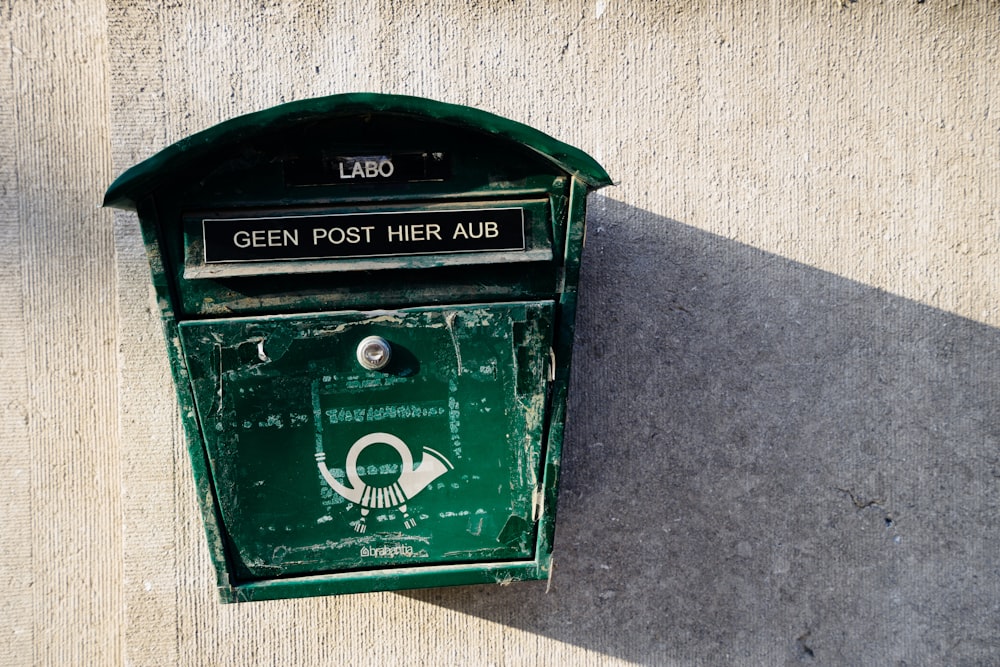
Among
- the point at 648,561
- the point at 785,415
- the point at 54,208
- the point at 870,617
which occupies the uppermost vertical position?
the point at 54,208

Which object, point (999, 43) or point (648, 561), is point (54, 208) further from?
point (999, 43)

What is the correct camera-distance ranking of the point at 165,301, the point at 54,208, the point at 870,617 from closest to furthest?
the point at 165,301 < the point at 54,208 < the point at 870,617

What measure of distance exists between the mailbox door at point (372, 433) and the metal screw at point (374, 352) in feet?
0.06

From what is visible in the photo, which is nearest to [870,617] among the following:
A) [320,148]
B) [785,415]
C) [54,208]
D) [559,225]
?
[785,415]

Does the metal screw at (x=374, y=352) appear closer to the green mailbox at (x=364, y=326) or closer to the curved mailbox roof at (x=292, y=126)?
the green mailbox at (x=364, y=326)

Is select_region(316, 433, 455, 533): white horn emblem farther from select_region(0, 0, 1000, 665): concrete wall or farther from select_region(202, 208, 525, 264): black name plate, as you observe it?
select_region(0, 0, 1000, 665): concrete wall

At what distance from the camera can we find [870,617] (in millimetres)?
2422

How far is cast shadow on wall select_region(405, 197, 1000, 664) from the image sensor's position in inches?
92.7

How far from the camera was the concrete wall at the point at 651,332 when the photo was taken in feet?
7.44

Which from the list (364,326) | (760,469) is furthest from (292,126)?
(760,469)

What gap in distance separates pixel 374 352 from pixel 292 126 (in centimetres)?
51

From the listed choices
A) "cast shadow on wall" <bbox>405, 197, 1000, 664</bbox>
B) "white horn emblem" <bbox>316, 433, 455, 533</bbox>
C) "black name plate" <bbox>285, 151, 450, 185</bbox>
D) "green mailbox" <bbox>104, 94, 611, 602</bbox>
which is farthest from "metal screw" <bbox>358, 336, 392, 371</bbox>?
"cast shadow on wall" <bbox>405, 197, 1000, 664</bbox>

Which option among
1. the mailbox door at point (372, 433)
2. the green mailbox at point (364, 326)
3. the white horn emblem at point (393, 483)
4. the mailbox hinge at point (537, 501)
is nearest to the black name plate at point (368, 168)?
the green mailbox at point (364, 326)

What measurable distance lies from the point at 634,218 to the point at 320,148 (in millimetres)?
1036
